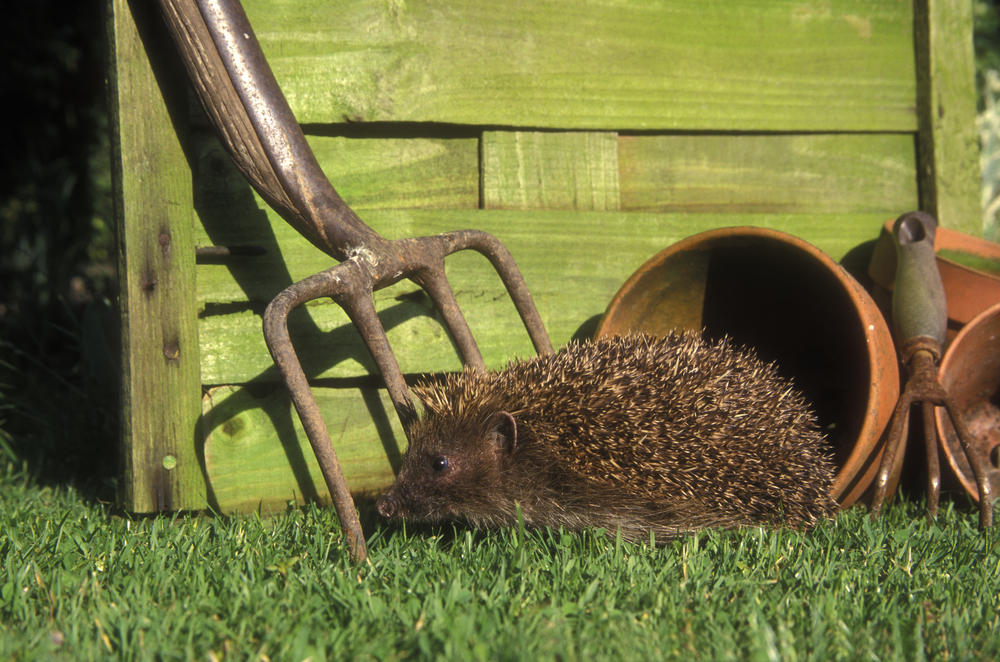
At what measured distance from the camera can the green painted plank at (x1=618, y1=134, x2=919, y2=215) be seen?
3.59 meters

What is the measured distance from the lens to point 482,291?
11.0 ft

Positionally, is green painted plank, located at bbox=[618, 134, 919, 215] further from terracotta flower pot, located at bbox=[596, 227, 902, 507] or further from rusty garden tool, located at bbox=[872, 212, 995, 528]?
rusty garden tool, located at bbox=[872, 212, 995, 528]

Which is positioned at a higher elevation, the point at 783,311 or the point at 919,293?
the point at 919,293

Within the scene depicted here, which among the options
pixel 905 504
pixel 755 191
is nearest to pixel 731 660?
pixel 905 504

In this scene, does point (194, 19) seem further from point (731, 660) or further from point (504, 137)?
point (731, 660)

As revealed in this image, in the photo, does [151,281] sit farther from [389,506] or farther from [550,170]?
[550,170]

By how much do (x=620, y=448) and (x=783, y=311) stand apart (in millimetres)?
1304

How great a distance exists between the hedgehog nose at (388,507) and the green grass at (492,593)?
79mm

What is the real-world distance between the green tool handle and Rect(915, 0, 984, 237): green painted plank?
736 mm

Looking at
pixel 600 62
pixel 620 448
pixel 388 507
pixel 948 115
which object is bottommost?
pixel 388 507

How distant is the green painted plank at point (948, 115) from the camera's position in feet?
12.5

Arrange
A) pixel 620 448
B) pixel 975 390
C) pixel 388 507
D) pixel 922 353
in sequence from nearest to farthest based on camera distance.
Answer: pixel 620 448 < pixel 388 507 < pixel 922 353 < pixel 975 390

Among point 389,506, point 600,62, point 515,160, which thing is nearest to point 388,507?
point 389,506

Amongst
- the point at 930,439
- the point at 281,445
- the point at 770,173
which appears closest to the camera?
the point at 930,439
